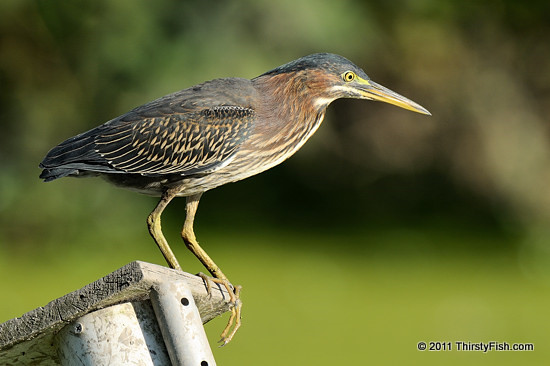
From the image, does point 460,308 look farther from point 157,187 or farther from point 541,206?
point 157,187

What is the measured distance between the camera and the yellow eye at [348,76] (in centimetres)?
359

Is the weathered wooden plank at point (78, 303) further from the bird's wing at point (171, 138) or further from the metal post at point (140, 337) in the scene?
the bird's wing at point (171, 138)

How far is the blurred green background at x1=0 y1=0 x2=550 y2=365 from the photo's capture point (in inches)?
245

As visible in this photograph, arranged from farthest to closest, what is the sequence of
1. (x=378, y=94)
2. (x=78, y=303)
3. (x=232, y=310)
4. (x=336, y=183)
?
(x=336, y=183) → (x=378, y=94) → (x=232, y=310) → (x=78, y=303)

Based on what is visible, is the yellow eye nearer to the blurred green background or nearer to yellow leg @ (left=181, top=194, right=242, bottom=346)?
yellow leg @ (left=181, top=194, right=242, bottom=346)

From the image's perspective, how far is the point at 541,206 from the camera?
741cm

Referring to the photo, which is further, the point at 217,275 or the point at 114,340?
the point at 217,275

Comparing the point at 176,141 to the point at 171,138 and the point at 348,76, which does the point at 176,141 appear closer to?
the point at 171,138

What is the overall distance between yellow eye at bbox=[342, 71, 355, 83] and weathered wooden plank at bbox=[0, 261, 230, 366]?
1249 mm

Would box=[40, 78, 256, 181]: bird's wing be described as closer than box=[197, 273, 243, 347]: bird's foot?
No

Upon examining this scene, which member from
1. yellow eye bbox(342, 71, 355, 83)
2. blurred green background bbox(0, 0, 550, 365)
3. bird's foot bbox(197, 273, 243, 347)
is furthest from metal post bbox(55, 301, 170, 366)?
blurred green background bbox(0, 0, 550, 365)

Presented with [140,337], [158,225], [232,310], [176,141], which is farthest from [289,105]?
[140,337]

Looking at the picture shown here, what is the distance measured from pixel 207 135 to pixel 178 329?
1.15 metres

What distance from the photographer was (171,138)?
352 cm
